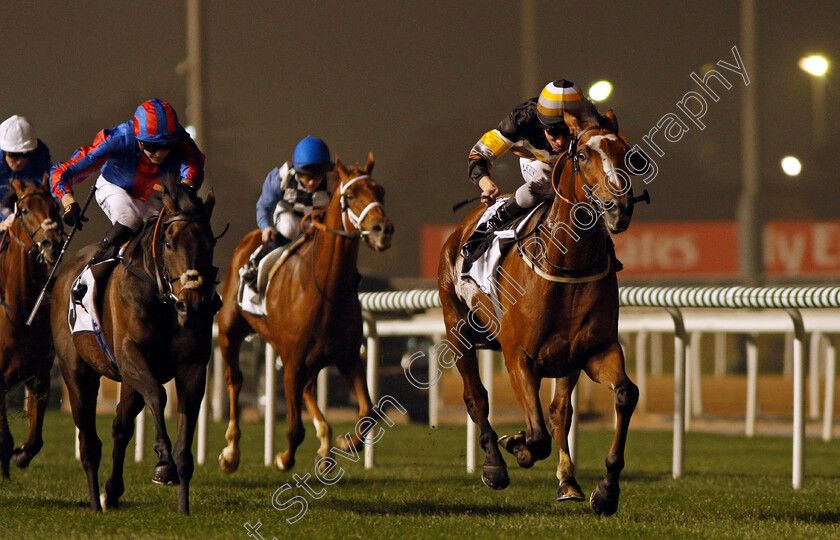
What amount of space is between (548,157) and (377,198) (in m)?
1.17

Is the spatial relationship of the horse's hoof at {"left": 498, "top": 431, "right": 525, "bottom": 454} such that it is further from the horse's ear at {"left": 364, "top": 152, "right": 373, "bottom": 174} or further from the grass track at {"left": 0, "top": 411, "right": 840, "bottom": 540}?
the horse's ear at {"left": 364, "top": 152, "right": 373, "bottom": 174}

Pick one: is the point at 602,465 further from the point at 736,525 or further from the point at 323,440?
the point at 736,525

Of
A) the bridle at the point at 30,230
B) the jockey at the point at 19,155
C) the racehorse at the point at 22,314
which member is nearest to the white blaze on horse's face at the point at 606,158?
the bridle at the point at 30,230

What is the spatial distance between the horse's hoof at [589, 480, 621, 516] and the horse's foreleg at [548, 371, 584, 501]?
0.19 metres

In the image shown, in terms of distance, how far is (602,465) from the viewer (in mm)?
9141

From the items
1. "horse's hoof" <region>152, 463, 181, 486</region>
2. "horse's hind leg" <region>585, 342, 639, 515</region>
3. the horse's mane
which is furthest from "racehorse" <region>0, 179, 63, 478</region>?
"horse's hind leg" <region>585, 342, 639, 515</region>

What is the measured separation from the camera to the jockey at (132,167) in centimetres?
667

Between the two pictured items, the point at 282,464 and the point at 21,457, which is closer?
the point at 21,457

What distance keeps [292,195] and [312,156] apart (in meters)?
0.37

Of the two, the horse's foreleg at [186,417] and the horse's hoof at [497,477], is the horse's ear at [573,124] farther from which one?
the horse's foreleg at [186,417]

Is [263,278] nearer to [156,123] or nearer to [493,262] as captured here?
[156,123]

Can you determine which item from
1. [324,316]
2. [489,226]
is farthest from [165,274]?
[324,316]

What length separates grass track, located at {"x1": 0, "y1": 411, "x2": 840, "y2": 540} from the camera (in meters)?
5.49

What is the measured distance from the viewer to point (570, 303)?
589 centimetres
